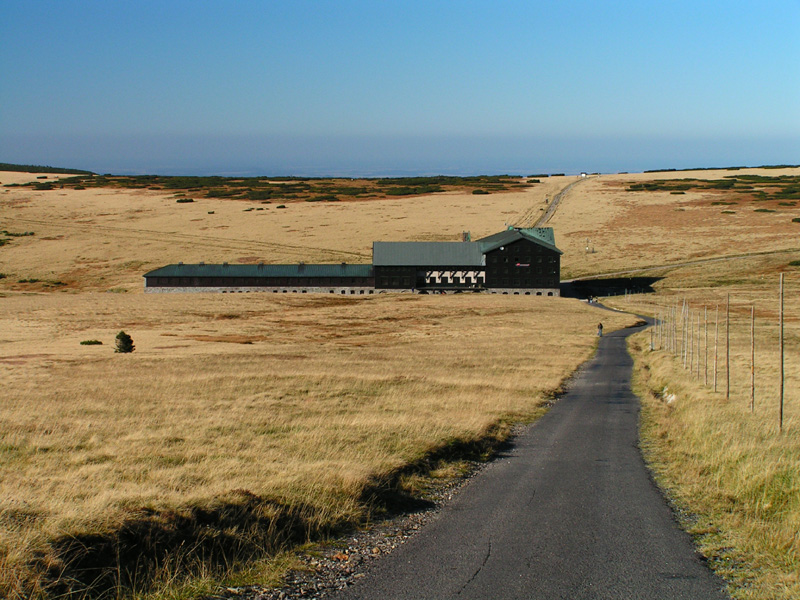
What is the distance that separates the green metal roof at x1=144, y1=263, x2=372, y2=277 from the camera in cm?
10150

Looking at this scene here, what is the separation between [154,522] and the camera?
34.8ft

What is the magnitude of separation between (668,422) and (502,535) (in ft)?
39.6

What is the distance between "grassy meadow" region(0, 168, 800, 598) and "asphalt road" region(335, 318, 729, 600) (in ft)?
2.81

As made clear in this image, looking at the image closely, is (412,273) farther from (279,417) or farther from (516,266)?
(279,417)

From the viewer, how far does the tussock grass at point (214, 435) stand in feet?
32.9

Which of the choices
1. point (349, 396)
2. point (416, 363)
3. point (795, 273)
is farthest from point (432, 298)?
point (349, 396)

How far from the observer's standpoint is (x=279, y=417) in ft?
70.6

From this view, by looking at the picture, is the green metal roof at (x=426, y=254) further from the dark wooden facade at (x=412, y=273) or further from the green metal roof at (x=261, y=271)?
the green metal roof at (x=261, y=271)

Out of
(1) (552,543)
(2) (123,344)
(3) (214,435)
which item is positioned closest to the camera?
(1) (552,543)

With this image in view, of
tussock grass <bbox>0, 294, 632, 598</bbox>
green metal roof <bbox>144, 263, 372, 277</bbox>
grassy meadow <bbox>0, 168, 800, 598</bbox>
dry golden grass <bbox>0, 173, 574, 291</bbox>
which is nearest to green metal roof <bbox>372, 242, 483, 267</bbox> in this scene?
green metal roof <bbox>144, 263, 372, 277</bbox>

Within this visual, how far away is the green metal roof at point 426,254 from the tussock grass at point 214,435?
48.7 metres

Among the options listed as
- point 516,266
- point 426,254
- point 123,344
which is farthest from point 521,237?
point 123,344

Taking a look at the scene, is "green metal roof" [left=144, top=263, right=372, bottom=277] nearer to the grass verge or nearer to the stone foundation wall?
the stone foundation wall

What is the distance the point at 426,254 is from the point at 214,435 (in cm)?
8812
